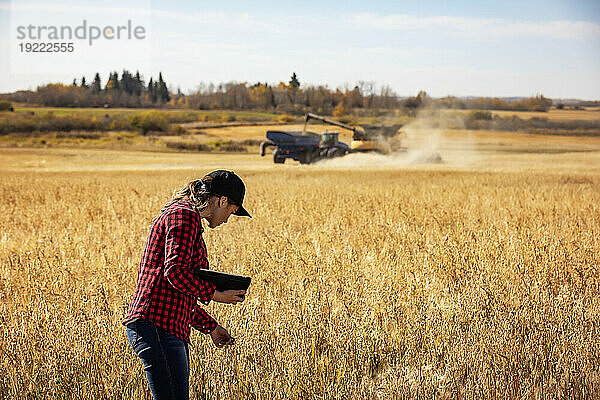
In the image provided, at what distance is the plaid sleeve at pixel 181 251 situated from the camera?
2924mm

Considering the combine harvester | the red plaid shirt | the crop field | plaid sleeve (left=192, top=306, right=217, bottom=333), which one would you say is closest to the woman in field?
the red plaid shirt

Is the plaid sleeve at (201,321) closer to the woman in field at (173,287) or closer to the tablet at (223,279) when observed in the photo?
the woman in field at (173,287)

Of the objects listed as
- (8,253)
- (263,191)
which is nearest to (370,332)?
(8,253)

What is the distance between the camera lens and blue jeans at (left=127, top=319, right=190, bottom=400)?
2994mm

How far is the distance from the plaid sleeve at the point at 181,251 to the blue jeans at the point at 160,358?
27 cm

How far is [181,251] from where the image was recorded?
2.94 metres

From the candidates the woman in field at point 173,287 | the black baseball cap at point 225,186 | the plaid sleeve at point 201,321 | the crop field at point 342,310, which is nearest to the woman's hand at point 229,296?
the woman in field at point 173,287

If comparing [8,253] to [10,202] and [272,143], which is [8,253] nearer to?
[10,202]

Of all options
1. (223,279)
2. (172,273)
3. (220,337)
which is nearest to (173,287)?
(172,273)

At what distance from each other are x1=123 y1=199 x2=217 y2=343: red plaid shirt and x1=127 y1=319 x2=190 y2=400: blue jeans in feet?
0.13

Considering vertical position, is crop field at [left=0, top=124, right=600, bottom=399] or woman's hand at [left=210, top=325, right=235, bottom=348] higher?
woman's hand at [left=210, top=325, right=235, bottom=348]

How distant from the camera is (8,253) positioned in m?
8.09

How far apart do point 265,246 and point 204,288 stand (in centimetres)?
528

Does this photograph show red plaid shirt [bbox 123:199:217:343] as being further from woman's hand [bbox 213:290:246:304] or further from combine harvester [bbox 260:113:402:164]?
combine harvester [bbox 260:113:402:164]
